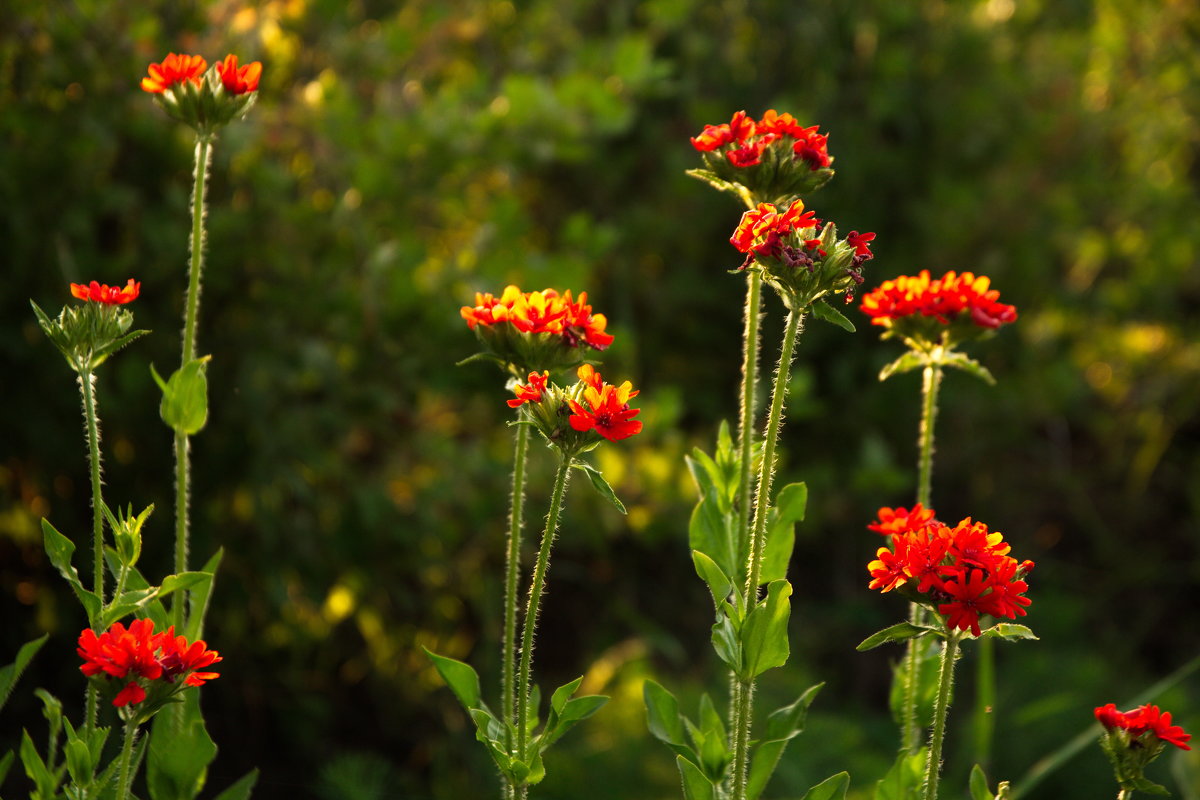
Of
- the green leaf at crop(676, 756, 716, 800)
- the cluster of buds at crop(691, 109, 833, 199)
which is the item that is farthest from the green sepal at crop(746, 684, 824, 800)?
the cluster of buds at crop(691, 109, 833, 199)

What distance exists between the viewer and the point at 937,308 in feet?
5.02

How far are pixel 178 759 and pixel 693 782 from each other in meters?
0.57

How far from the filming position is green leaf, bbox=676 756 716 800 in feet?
4.29

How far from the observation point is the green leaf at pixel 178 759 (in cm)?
135

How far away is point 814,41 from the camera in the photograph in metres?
4.01

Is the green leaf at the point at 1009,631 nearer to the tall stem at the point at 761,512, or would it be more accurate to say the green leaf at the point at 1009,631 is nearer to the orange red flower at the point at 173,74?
the tall stem at the point at 761,512

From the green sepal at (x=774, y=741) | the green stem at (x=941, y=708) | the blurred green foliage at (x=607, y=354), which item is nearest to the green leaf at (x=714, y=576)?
the green sepal at (x=774, y=741)

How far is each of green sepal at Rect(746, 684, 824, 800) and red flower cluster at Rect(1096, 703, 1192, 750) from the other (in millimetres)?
301

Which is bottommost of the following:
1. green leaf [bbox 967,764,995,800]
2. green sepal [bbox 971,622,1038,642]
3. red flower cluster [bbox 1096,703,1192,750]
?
green leaf [bbox 967,764,995,800]

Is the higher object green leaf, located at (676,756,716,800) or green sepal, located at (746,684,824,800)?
green sepal, located at (746,684,824,800)

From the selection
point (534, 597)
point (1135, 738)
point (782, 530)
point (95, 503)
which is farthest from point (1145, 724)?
point (95, 503)

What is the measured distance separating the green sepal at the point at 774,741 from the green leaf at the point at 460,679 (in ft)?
1.08

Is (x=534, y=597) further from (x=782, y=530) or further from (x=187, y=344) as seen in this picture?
(x=187, y=344)

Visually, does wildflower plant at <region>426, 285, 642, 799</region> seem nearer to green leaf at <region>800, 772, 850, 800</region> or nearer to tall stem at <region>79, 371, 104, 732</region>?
green leaf at <region>800, 772, 850, 800</region>
